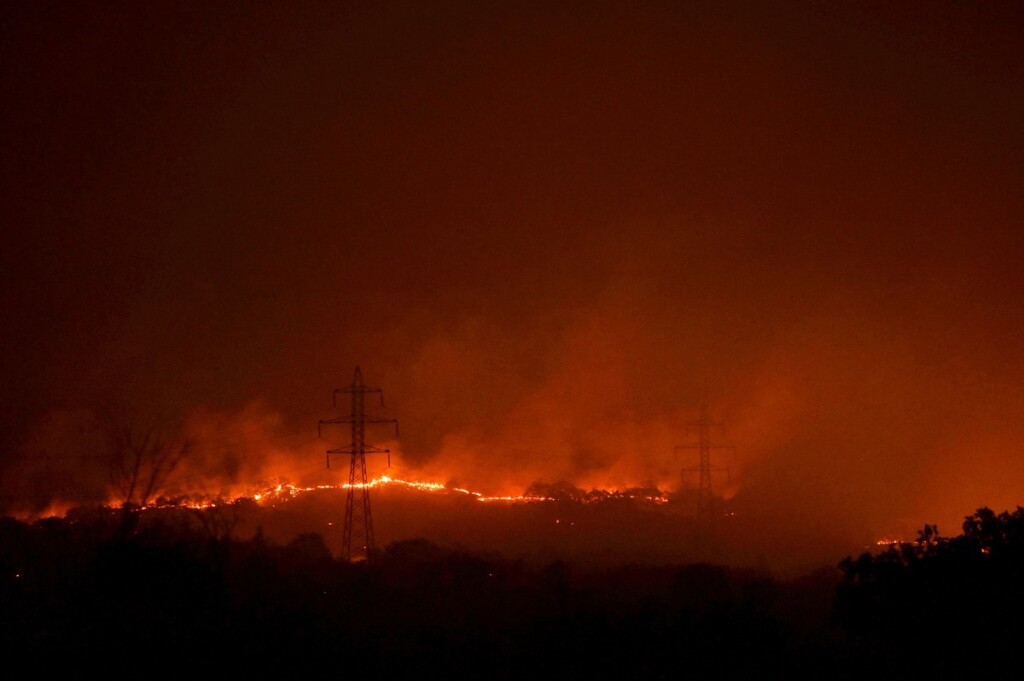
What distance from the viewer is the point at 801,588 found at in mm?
51281

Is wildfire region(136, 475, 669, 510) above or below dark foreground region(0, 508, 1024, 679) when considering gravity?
above

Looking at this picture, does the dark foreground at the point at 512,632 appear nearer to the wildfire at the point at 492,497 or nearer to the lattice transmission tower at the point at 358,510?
the lattice transmission tower at the point at 358,510

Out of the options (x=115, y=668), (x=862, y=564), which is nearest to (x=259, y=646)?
(x=115, y=668)

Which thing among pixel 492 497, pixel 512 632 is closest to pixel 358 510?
pixel 492 497

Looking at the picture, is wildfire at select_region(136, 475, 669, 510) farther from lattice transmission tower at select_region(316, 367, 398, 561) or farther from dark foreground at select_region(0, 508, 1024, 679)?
dark foreground at select_region(0, 508, 1024, 679)

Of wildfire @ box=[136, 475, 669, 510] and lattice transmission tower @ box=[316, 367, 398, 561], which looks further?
wildfire @ box=[136, 475, 669, 510]

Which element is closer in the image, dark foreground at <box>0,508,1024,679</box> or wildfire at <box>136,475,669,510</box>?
dark foreground at <box>0,508,1024,679</box>

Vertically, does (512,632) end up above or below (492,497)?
below

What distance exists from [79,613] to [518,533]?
58.7 m

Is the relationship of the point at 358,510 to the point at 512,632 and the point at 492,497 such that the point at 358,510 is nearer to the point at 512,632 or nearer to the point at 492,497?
the point at 492,497

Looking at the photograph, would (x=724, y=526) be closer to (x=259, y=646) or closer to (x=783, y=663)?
(x=783, y=663)

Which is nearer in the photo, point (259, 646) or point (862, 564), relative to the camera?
point (259, 646)

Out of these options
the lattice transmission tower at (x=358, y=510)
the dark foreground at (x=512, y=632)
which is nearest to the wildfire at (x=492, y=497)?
the lattice transmission tower at (x=358, y=510)

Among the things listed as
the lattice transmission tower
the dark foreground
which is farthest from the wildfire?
the dark foreground
